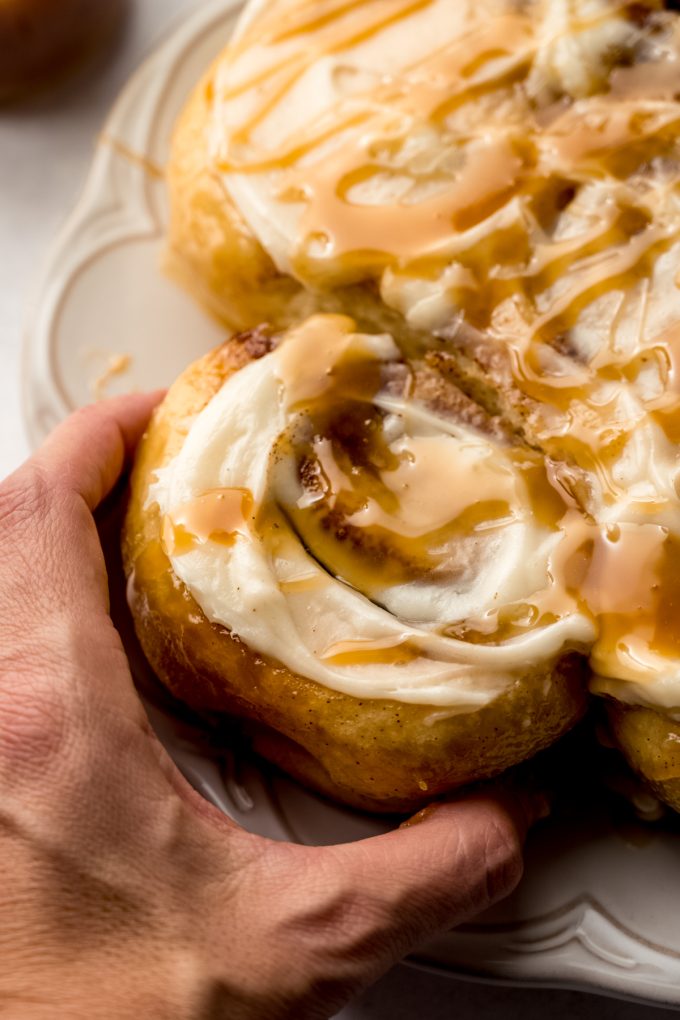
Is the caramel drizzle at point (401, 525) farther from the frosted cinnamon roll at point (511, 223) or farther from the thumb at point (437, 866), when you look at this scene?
the thumb at point (437, 866)

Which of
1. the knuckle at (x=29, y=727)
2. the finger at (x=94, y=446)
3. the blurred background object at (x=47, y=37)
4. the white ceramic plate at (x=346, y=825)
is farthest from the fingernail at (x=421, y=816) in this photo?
the blurred background object at (x=47, y=37)

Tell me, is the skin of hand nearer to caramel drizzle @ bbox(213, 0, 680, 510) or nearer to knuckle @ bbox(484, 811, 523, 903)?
knuckle @ bbox(484, 811, 523, 903)

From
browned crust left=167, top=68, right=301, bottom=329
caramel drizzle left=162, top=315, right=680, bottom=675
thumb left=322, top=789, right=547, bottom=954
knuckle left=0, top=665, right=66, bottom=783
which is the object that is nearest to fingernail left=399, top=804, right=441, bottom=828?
thumb left=322, top=789, right=547, bottom=954

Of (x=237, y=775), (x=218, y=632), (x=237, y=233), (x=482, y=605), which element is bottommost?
(x=237, y=775)

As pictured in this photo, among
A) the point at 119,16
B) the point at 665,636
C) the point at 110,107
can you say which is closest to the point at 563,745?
the point at 665,636

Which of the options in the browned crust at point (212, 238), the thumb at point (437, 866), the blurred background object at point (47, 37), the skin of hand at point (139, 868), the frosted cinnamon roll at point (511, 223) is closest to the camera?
the skin of hand at point (139, 868)

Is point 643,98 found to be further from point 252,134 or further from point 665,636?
point 665,636
